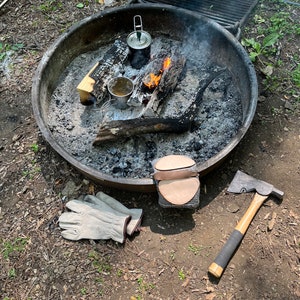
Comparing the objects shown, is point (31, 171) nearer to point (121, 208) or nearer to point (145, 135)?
point (121, 208)


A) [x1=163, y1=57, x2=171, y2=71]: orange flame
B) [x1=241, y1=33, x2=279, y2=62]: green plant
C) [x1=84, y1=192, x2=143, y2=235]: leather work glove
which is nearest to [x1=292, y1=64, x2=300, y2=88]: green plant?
[x1=241, y1=33, x2=279, y2=62]: green plant

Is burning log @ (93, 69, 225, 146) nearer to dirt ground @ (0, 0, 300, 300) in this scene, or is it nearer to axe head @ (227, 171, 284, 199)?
dirt ground @ (0, 0, 300, 300)

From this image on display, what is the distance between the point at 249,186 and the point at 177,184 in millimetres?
706

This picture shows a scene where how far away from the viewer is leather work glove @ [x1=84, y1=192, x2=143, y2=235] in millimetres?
3014

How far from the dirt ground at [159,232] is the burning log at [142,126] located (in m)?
0.49

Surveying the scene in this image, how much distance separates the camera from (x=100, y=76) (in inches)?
142

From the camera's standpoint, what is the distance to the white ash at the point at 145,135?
335 centimetres

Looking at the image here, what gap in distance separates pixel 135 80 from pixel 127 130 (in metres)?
0.63

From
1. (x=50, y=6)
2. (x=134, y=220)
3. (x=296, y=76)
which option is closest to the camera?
(x=134, y=220)

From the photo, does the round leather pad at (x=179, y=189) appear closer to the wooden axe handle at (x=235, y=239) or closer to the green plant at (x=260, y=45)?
the wooden axe handle at (x=235, y=239)

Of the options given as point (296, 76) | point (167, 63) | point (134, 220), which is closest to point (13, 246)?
point (134, 220)

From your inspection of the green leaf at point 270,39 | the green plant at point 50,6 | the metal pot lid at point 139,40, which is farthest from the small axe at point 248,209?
the green plant at point 50,6

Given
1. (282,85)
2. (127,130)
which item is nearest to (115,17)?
(127,130)

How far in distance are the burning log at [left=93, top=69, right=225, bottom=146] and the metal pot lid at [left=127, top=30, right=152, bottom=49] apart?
0.89 m
